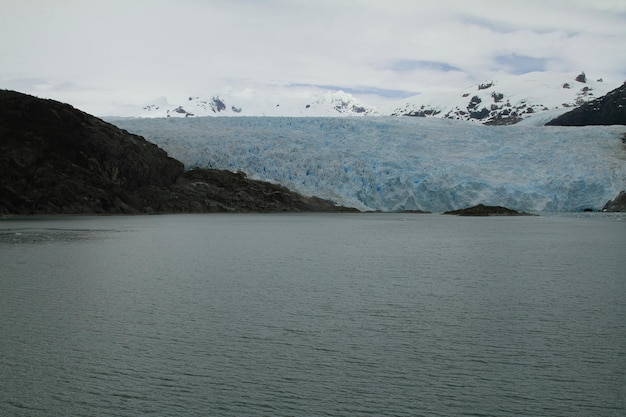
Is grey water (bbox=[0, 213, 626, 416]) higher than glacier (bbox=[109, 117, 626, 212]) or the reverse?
the reverse

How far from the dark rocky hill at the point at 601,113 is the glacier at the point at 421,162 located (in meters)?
32.2

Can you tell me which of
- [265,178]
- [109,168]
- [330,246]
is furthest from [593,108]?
[330,246]

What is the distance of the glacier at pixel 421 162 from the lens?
45.9m

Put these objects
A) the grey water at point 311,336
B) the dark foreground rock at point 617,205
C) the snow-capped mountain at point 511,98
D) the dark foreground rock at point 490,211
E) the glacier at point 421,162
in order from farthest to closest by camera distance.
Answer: the snow-capped mountain at point 511,98
the dark foreground rock at point 490,211
the glacier at point 421,162
the dark foreground rock at point 617,205
the grey water at point 311,336

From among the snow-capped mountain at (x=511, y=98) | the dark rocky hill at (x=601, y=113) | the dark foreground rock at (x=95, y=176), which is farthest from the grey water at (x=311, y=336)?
the snow-capped mountain at (x=511, y=98)

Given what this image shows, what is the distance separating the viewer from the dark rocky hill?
8162cm

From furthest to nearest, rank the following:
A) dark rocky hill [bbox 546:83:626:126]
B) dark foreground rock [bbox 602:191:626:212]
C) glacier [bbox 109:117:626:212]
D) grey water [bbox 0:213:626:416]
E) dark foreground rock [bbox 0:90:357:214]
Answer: dark rocky hill [bbox 546:83:626:126], glacier [bbox 109:117:626:212], dark foreground rock [bbox 602:191:626:212], dark foreground rock [bbox 0:90:357:214], grey water [bbox 0:213:626:416]

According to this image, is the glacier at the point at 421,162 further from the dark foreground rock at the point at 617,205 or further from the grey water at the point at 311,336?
the grey water at the point at 311,336

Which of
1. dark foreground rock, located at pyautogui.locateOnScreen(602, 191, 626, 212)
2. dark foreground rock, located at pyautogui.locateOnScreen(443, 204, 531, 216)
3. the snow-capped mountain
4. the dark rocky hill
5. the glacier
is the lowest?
dark foreground rock, located at pyautogui.locateOnScreen(443, 204, 531, 216)

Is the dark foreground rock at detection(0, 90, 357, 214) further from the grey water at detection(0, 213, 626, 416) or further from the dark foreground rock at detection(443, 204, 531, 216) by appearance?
the grey water at detection(0, 213, 626, 416)

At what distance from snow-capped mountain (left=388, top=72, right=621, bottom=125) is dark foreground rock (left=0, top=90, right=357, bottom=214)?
261ft

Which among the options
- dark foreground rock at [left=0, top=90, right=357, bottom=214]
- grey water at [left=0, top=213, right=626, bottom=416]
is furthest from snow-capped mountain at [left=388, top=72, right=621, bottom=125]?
grey water at [left=0, top=213, right=626, bottom=416]

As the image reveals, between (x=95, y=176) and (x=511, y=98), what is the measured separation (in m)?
115

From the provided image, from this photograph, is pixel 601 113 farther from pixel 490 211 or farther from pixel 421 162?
pixel 421 162
